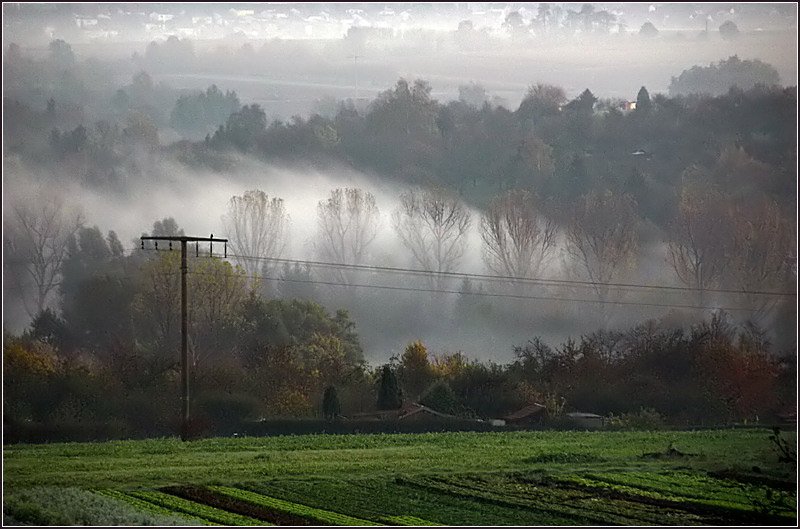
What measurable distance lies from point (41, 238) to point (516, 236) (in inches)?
229

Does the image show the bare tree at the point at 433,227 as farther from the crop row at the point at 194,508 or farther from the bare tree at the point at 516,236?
the crop row at the point at 194,508

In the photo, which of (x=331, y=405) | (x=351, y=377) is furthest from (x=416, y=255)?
(x=331, y=405)

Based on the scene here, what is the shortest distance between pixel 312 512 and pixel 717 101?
712 centimetres

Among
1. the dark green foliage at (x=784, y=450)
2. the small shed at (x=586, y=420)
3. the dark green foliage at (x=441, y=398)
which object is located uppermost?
the dark green foliage at (x=441, y=398)

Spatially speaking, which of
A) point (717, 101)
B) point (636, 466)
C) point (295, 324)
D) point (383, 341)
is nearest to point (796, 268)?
point (717, 101)

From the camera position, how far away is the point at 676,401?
13.4 meters

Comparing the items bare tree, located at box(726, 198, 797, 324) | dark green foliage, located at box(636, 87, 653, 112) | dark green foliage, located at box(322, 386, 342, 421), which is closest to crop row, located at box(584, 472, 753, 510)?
bare tree, located at box(726, 198, 797, 324)

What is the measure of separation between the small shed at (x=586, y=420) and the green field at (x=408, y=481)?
0.53m

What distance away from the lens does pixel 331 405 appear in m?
13.3

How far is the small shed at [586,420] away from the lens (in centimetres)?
1335

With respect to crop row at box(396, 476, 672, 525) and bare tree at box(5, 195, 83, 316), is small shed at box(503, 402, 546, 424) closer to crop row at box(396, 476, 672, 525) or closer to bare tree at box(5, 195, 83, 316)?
crop row at box(396, 476, 672, 525)

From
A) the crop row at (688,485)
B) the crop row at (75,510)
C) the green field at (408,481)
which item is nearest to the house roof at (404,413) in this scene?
the green field at (408,481)

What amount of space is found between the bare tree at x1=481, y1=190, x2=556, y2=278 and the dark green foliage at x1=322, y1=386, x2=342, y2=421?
262cm

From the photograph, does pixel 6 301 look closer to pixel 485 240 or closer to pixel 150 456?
pixel 150 456
